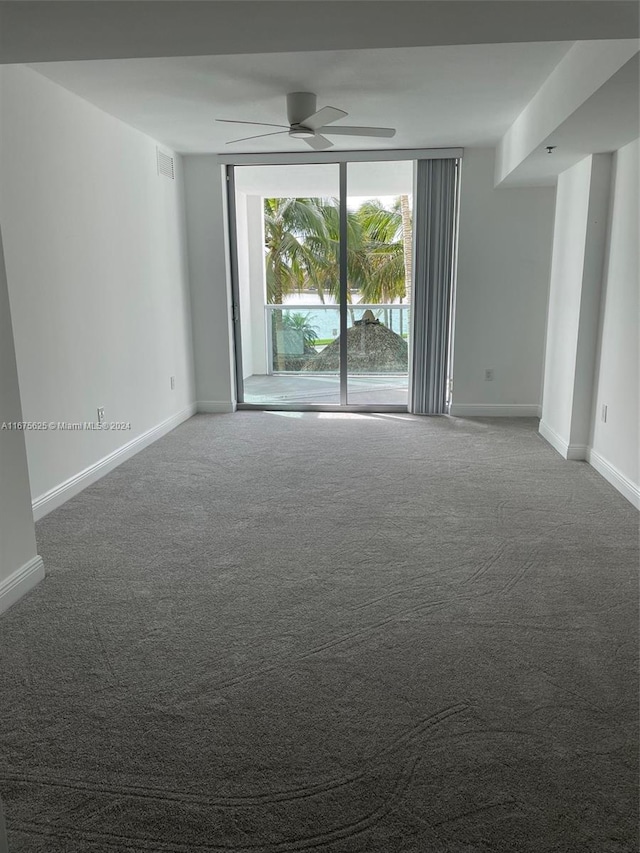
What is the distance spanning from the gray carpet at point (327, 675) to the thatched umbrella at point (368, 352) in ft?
9.23

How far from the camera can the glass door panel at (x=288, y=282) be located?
6258 mm

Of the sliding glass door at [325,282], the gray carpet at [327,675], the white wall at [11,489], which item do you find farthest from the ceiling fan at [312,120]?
the gray carpet at [327,675]

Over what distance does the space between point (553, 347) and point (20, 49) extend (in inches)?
165

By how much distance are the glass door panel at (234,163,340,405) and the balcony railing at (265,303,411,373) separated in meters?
0.01

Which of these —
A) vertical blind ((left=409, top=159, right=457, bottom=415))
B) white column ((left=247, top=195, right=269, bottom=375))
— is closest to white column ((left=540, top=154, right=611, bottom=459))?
vertical blind ((left=409, top=159, right=457, bottom=415))

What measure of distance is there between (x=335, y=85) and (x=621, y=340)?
241 centimetres

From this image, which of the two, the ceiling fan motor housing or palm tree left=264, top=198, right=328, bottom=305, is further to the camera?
palm tree left=264, top=198, right=328, bottom=305

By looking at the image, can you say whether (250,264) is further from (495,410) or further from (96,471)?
(96,471)

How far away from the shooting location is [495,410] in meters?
6.11

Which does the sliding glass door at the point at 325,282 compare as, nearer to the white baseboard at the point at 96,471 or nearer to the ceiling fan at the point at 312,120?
the white baseboard at the point at 96,471

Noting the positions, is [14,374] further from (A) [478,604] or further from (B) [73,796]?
(A) [478,604]

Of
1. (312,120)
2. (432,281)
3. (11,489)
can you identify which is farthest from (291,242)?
(11,489)

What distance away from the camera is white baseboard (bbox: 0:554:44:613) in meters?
2.58

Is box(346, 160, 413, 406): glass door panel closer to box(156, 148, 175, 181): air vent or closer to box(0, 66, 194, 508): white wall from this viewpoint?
box(156, 148, 175, 181): air vent
